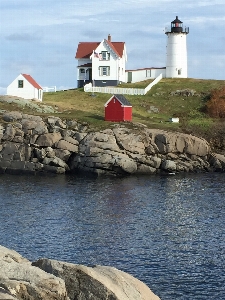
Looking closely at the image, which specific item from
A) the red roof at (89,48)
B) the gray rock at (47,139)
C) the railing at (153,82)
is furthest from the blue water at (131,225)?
the red roof at (89,48)

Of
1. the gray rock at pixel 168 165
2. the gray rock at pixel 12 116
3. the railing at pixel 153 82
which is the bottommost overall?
the gray rock at pixel 168 165

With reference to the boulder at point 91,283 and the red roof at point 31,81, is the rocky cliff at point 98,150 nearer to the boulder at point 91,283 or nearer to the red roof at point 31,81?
the red roof at point 31,81

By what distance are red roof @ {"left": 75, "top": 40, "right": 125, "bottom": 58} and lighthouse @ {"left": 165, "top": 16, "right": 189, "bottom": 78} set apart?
930 cm

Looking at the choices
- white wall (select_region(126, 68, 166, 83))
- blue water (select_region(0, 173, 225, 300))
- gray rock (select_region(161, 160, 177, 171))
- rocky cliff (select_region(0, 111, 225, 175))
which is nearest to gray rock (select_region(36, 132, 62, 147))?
rocky cliff (select_region(0, 111, 225, 175))

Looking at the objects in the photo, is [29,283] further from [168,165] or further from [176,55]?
[176,55]

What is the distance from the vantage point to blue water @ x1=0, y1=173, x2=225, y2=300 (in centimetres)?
3784

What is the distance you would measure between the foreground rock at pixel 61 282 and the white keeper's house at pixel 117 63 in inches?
3671

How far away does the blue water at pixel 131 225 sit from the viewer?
124 feet

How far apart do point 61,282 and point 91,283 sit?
1.76 meters

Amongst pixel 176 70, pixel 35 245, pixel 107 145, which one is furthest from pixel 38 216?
pixel 176 70

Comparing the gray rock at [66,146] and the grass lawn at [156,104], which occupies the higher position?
the grass lawn at [156,104]

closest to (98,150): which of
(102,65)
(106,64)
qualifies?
(106,64)

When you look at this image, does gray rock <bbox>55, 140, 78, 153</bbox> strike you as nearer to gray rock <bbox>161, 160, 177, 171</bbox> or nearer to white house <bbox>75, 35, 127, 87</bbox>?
gray rock <bbox>161, 160, 177, 171</bbox>

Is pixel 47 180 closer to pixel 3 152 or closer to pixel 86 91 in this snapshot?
pixel 3 152
